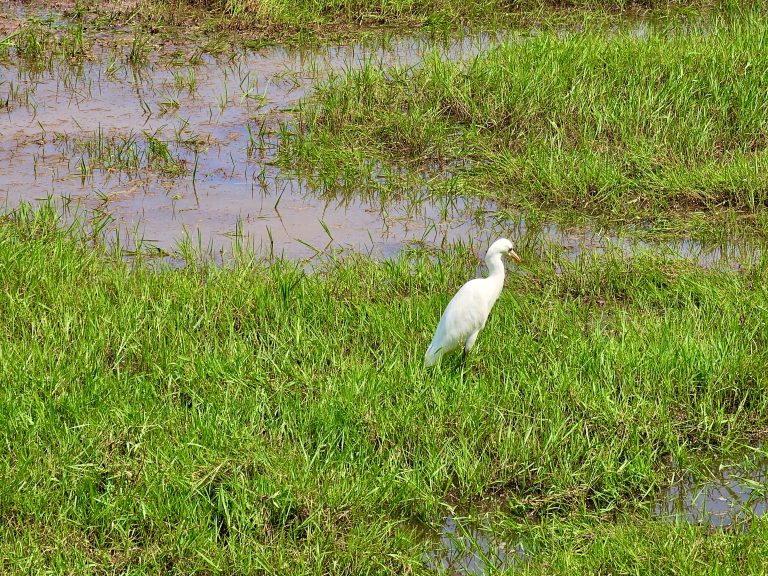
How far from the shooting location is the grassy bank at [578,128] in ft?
20.7

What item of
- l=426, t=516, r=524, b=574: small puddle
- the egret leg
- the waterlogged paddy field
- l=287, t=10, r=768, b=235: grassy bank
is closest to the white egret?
the egret leg

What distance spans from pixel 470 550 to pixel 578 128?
404cm

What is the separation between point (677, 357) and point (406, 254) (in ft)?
6.18

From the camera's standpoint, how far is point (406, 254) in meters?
5.85

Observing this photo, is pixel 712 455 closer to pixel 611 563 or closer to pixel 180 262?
pixel 611 563

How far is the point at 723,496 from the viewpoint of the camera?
3.88 meters

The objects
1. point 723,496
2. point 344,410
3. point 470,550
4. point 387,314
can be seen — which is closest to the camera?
point 470,550

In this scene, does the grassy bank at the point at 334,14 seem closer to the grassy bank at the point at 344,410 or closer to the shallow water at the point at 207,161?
the shallow water at the point at 207,161

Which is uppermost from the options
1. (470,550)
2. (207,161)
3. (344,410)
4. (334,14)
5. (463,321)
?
(334,14)

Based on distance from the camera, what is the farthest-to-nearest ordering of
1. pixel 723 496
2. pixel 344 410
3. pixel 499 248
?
pixel 499 248
pixel 344 410
pixel 723 496

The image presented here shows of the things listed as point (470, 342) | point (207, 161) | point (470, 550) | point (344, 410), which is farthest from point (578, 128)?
point (470, 550)

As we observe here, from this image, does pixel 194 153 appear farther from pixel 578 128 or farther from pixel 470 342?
pixel 470 342

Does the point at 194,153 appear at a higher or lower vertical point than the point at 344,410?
higher

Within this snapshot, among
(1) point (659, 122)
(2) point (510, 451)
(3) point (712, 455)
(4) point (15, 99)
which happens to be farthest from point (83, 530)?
(4) point (15, 99)
